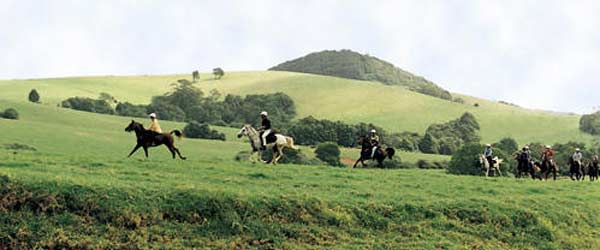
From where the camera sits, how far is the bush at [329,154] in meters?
67.6

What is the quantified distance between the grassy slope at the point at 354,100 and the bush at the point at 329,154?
61303 mm

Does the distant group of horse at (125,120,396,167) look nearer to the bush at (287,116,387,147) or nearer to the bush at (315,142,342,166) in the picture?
the bush at (315,142,342,166)

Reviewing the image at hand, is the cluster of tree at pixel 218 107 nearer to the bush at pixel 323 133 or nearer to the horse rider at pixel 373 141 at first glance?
the bush at pixel 323 133

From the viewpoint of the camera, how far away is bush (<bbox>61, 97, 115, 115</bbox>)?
126562mm

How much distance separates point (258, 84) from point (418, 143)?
7657 cm

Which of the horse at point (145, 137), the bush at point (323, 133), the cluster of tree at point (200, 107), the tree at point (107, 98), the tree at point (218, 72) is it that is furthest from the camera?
the tree at point (218, 72)

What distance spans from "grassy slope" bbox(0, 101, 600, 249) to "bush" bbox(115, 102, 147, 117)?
333 feet

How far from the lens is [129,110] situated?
428 feet

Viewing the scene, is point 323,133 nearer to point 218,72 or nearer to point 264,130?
point 264,130

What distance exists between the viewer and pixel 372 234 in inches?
828

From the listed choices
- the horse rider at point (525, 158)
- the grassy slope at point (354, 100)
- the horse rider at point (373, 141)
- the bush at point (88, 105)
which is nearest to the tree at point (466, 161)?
the horse rider at point (525, 158)

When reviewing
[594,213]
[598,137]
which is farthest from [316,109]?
[594,213]

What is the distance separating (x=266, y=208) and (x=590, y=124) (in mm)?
120407

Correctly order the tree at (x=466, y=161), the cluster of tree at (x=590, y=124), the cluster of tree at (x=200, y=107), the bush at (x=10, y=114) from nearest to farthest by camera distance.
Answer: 1. the tree at (x=466, y=161)
2. the bush at (x=10, y=114)
3. the cluster of tree at (x=590, y=124)
4. the cluster of tree at (x=200, y=107)
